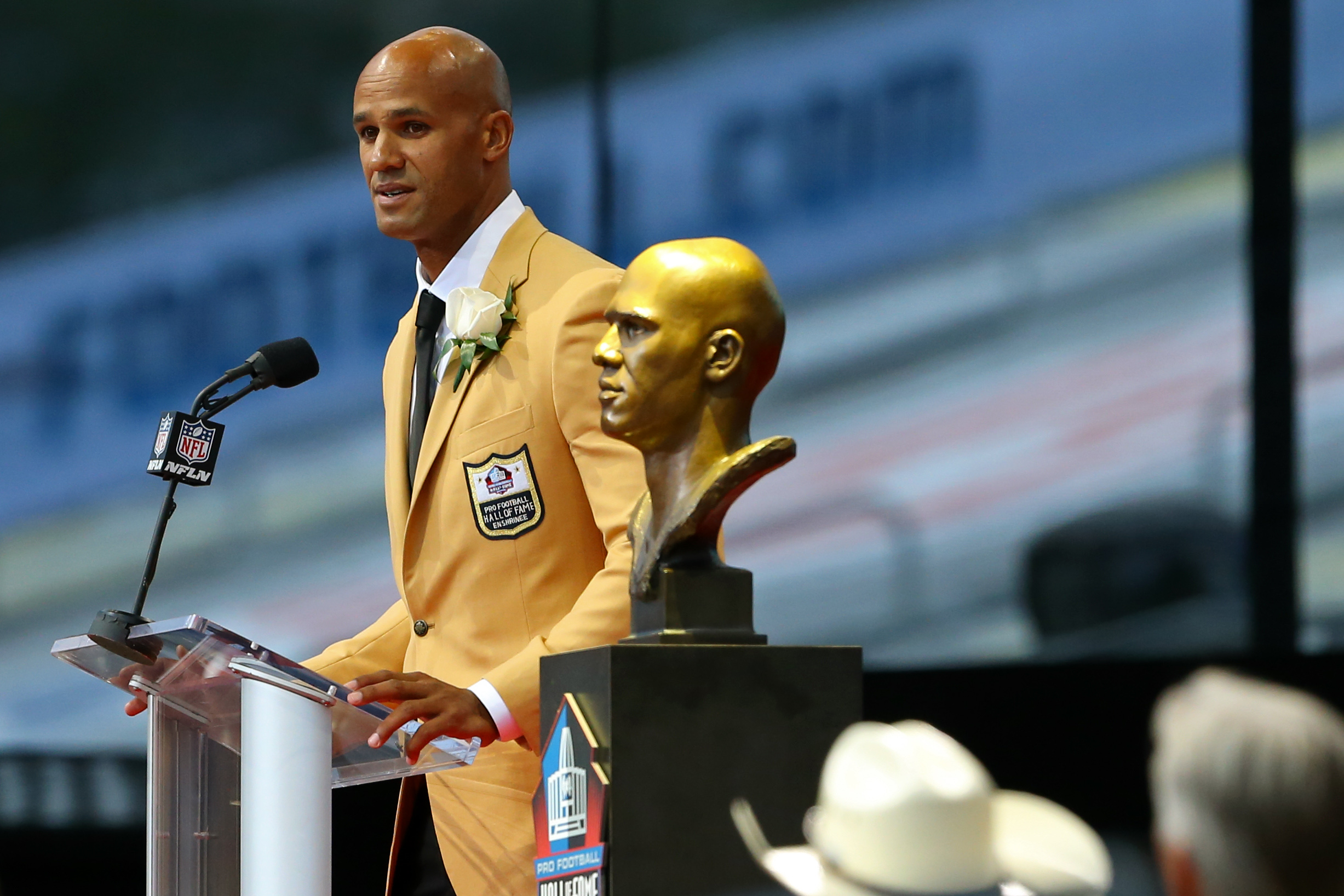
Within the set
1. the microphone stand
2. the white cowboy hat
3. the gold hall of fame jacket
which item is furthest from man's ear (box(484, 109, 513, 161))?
the white cowboy hat

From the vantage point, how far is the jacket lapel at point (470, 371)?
7.49ft

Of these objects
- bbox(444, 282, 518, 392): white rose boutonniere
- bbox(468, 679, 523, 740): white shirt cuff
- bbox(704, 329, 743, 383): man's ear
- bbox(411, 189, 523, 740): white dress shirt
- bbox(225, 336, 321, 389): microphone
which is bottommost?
bbox(468, 679, 523, 740): white shirt cuff

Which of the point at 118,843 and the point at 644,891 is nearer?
the point at 644,891

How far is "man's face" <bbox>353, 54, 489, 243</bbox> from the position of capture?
2355 mm

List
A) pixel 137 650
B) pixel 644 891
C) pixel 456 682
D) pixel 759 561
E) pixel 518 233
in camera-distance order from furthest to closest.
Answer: pixel 759 561 < pixel 518 233 < pixel 456 682 < pixel 137 650 < pixel 644 891

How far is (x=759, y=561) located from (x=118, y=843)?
171 cm

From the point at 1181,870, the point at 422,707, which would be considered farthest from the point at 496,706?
the point at 1181,870

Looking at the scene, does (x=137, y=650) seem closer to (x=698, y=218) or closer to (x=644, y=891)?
(x=644, y=891)

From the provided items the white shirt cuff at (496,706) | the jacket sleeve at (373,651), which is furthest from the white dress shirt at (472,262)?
the white shirt cuff at (496,706)

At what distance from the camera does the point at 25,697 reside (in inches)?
170

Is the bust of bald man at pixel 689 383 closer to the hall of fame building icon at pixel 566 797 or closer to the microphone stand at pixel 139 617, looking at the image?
the hall of fame building icon at pixel 566 797

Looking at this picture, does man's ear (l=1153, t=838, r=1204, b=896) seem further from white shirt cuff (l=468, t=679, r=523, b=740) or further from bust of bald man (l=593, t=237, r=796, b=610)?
white shirt cuff (l=468, t=679, r=523, b=740)

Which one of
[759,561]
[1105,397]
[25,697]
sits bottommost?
[25,697]

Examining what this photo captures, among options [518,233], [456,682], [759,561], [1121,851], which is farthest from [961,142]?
[456,682]
